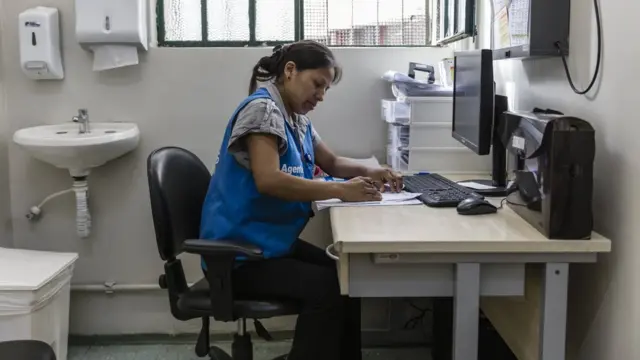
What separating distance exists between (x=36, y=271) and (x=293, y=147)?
1.10m

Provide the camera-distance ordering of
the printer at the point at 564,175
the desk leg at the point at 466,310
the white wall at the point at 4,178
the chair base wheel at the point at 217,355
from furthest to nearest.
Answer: the white wall at the point at 4,178
the chair base wheel at the point at 217,355
the desk leg at the point at 466,310
the printer at the point at 564,175

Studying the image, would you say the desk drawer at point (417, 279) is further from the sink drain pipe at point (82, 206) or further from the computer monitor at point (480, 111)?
the sink drain pipe at point (82, 206)

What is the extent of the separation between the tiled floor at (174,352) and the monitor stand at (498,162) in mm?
934

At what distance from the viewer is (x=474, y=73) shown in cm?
209

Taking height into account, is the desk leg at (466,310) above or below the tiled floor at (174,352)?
above

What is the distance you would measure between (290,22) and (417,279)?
1776mm

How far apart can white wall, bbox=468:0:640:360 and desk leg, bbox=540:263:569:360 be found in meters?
0.14

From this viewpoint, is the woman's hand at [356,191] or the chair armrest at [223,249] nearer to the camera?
the chair armrest at [223,249]

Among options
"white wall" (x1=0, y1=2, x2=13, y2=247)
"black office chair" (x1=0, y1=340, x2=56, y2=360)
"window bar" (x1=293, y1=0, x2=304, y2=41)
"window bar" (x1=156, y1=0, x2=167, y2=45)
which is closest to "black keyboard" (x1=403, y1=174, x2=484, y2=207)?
"window bar" (x1=293, y1=0, x2=304, y2=41)

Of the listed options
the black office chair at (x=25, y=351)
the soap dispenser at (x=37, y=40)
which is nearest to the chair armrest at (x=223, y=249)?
the black office chair at (x=25, y=351)

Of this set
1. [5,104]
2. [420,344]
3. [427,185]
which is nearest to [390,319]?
[420,344]

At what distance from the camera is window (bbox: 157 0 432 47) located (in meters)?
3.02

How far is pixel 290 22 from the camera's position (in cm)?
305

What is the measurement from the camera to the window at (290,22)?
302 cm
